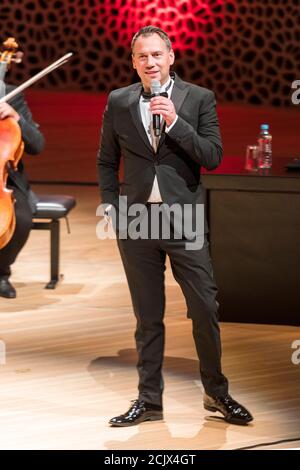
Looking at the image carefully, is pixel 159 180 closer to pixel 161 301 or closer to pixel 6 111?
pixel 161 301

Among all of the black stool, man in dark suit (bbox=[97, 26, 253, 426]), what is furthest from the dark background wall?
man in dark suit (bbox=[97, 26, 253, 426])

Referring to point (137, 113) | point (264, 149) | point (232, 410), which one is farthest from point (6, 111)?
point (232, 410)

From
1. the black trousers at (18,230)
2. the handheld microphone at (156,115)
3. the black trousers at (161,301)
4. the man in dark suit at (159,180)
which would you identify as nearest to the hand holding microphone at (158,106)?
the handheld microphone at (156,115)

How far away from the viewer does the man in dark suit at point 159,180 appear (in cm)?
403

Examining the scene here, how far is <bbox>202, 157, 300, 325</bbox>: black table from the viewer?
5.72 metres

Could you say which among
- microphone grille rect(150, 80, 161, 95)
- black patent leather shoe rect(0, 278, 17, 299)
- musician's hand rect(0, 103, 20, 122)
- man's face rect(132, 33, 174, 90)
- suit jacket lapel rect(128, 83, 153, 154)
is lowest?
black patent leather shoe rect(0, 278, 17, 299)

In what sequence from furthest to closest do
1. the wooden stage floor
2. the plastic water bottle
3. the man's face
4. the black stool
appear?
the black stool, the plastic water bottle, the wooden stage floor, the man's face

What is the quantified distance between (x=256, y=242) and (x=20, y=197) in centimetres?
151

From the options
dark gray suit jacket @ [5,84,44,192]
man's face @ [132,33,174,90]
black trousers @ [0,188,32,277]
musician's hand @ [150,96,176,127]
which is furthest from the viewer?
black trousers @ [0,188,32,277]

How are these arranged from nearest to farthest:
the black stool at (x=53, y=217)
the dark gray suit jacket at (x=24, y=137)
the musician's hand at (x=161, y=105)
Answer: the musician's hand at (x=161, y=105) → the dark gray suit jacket at (x=24, y=137) → the black stool at (x=53, y=217)

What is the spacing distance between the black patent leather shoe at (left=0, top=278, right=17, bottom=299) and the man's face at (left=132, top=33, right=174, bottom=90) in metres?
2.70

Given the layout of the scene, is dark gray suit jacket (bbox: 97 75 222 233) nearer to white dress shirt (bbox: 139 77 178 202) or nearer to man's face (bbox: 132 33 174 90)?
white dress shirt (bbox: 139 77 178 202)

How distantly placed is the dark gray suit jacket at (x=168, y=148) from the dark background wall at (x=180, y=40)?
570cm

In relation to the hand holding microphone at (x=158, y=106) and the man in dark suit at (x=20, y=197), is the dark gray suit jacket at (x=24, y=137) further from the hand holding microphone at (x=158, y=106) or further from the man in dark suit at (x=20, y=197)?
the hand holding microphone at (x=158, y=106)
